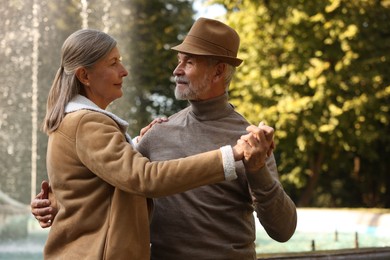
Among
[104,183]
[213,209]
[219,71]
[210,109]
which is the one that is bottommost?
[213,209]

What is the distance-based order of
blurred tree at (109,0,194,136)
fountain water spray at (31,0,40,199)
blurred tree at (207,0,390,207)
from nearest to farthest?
blurred tree at (207,0,390,207), fountain water spray at (31,0,40,199), blurred tree at (109,0,194,136)

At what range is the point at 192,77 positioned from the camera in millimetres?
2357

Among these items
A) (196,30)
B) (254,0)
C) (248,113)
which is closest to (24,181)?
(248,113)

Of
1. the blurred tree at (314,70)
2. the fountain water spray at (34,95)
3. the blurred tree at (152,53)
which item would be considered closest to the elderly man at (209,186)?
the blurred tree at (314,70)

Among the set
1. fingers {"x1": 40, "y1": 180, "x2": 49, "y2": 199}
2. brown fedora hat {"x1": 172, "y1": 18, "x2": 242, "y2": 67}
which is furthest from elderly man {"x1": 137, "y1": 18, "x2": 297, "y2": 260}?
fingers {"x1": 40, "y1": 180, "x2": 49, "y2": 199}

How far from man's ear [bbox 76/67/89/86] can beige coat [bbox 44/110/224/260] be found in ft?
0.35

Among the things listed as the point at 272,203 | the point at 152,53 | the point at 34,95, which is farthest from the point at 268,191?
the point at 152,53

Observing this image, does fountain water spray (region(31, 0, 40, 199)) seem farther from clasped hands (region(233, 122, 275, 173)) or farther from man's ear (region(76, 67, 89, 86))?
clasped hands (region(233, 122, 275, 173))

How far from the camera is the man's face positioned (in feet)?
7.73

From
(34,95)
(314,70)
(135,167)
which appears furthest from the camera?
(34,95)

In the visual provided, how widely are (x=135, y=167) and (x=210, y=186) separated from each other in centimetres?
37

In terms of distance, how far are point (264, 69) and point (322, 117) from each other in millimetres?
1230

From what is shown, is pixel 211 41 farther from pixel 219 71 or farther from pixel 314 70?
pixel 314 70

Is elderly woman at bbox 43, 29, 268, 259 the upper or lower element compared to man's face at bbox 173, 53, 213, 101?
lower
